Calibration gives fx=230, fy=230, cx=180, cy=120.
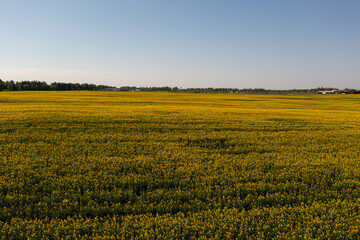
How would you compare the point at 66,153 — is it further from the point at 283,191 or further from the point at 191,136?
the point at 283,191

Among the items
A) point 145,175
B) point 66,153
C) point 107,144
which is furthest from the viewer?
point 107,144

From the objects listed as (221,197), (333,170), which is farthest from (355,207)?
(221,197)

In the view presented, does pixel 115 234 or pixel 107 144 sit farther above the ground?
pixel 107 144

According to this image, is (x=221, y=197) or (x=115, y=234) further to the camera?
(x=221, y=197)

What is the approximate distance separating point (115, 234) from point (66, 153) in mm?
7118

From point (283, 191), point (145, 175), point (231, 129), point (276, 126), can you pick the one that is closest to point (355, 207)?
point (283, 191)

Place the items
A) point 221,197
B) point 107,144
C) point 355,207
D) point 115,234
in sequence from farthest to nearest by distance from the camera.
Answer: point 107,144 → point 221,197 → point 355,207 → point 115,234

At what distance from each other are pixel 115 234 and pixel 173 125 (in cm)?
1371

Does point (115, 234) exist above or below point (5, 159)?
below

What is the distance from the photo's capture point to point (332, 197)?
26.3ft

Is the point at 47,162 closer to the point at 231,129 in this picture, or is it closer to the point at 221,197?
the point at 221,197

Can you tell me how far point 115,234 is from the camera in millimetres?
6047

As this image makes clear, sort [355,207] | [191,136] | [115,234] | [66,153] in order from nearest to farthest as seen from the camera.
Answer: [115,234]
[355,207]
[66,153]
[191,136]

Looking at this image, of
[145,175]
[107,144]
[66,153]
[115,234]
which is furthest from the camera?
[107,144]
